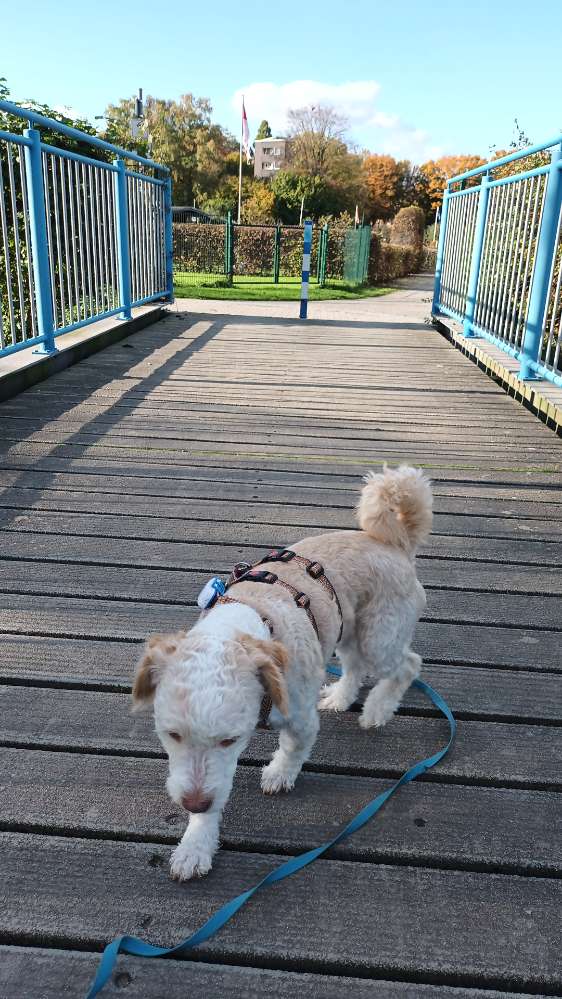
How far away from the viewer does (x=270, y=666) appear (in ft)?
4.61

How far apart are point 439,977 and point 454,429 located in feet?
13.5

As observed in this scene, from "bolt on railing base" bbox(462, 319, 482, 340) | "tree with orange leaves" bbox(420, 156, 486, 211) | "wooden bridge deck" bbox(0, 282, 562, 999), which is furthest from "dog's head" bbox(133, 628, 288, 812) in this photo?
"tree with orange leaves" bbox(420, 156, 486, 211)

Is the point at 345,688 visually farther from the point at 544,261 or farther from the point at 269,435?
the point at 544,261

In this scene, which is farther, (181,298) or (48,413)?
(181,298)

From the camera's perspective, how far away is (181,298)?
54.4ft

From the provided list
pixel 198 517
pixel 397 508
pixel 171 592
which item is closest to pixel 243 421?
pixel 198 517

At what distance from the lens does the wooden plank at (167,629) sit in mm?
2299

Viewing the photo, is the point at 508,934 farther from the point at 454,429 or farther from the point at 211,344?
the point at 211,344

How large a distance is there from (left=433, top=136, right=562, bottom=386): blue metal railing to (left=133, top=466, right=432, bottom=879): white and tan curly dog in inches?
137

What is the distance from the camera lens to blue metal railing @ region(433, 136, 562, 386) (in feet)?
17.0

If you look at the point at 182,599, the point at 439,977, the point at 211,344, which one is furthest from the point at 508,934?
the point at 211,344

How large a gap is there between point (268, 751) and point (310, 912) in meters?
0.51

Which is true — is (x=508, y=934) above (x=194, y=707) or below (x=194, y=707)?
below

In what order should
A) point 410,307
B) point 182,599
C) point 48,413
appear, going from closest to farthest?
point 182,599
point 48,413
point 410,307
